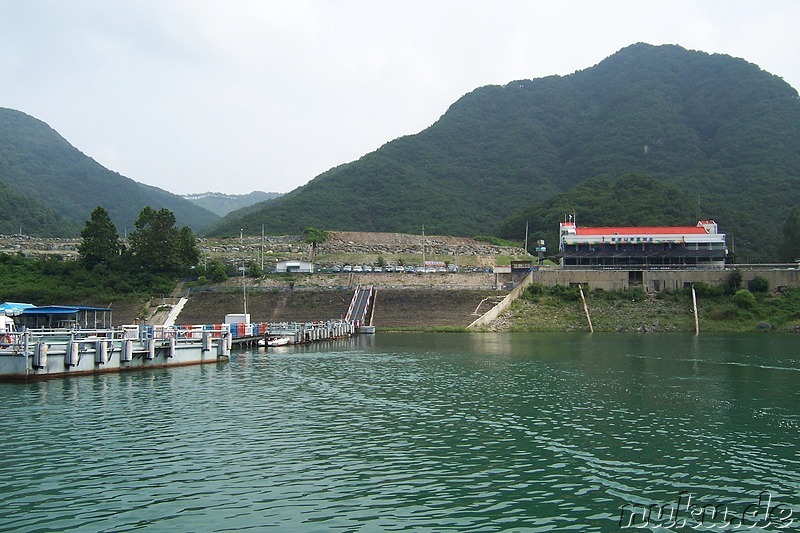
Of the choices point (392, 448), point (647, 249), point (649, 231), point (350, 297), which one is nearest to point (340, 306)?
point (350, 297)

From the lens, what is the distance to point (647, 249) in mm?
89188

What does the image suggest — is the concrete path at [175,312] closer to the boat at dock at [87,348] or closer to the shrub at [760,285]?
the boat at dock at [87,348]

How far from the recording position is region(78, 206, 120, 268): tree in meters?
90.2

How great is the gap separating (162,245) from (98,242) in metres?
8.14

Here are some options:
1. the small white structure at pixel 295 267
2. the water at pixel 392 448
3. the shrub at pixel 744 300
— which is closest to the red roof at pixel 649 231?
the shrub at pixel 744 300

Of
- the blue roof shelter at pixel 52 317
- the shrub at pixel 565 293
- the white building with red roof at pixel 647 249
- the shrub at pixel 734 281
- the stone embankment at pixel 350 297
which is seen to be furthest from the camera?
the white building with red roof at pixel 647 249

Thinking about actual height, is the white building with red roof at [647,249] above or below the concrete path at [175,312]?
above

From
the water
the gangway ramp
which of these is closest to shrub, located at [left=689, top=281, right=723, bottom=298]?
the gangway ramp

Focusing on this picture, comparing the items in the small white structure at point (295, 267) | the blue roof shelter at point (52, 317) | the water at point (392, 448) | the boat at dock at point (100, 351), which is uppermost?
the small white structure at point (295, 267)

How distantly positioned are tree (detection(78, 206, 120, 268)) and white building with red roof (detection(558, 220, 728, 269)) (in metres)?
57.0

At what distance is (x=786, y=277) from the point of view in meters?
80.1

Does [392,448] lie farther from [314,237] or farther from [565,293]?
[314,237]

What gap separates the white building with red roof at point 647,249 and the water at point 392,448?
51.2 m

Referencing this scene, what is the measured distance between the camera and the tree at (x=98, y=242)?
90188 millimetres
